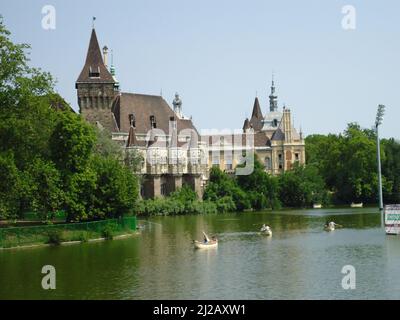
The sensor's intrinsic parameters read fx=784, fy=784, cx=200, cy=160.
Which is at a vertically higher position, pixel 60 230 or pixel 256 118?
pixel 256 118

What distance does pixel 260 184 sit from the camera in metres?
100

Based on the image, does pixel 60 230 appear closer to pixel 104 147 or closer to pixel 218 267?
pixel 218 267

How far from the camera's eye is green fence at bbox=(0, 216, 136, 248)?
45812 mm

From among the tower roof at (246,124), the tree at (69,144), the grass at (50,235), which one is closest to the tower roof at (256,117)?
the tower roof at (246,124)

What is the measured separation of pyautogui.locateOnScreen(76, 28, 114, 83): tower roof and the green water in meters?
48.6

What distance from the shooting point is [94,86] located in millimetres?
98250

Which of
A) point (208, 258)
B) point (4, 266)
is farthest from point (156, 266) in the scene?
point (4, 266)

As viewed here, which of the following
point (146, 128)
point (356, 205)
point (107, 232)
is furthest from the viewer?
point (146, 128)

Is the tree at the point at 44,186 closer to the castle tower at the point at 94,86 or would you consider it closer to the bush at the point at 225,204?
the bush at the point at 225,204

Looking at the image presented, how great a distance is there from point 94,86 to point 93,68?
224 cm

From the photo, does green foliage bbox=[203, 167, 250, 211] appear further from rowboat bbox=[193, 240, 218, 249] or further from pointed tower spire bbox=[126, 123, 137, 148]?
rowboat bbox=[193, 240, 218, 249]

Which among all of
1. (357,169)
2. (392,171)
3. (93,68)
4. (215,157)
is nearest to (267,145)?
(215,157)

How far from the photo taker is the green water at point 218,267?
28062 mm
